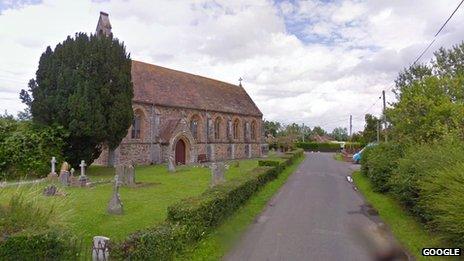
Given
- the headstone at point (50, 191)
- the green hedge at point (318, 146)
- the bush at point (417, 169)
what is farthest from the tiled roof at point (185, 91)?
the green hedge at point (318, 146)

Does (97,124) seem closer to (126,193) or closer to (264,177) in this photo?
(126,193)

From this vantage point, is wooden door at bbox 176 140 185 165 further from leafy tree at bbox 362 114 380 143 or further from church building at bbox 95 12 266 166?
leafy tree at bbox 362 114 380 143

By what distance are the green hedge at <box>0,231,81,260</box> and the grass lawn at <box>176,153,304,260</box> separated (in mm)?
2265

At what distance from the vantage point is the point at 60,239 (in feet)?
19.1

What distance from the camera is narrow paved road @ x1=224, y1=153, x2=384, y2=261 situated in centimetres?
759

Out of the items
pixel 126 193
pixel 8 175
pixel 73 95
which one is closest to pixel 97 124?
pixel 73 95

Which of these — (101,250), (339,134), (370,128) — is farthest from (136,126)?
(339,134)

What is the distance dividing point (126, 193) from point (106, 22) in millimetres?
20173

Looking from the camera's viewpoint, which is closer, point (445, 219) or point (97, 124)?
point (445, 219)

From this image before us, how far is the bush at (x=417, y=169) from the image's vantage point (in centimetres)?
930

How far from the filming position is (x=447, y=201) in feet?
23.0

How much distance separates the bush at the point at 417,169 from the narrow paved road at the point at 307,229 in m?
1.39

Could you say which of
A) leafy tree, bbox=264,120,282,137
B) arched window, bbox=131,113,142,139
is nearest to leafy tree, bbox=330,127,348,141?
leafy tree, bbox=264,120,282,137

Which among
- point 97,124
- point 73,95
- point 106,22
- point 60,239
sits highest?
point 106,22
